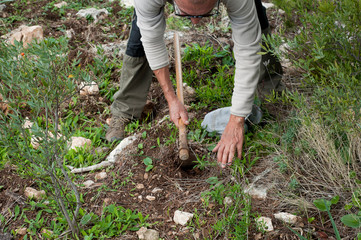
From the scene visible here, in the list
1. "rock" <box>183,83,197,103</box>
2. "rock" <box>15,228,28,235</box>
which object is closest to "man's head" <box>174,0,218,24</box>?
"rock" <box>183,83,197,103</box>

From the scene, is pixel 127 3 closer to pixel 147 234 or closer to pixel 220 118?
pixel 220 118

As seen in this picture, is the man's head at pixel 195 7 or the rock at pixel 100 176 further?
the rock at pixel 100 176

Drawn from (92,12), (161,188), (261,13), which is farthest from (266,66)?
(92,12)

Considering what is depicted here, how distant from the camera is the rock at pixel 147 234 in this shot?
221 centimetres

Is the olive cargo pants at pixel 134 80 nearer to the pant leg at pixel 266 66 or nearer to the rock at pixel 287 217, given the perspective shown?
the pant leg at pixel 266 66

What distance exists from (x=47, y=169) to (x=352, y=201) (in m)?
1.64

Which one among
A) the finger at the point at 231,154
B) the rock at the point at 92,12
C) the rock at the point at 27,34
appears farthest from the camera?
the rock at the point at 92,12

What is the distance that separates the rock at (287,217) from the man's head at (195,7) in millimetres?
1236

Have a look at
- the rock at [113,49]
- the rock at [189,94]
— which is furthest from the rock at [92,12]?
the rock at [189,94]

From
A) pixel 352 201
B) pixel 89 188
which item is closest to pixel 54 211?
pixel 89 188

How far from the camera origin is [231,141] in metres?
2.47

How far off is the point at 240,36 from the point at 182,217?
117 centimetres

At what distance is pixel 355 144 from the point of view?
2.16 m

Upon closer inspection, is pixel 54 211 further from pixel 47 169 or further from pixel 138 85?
pixel 138 85
